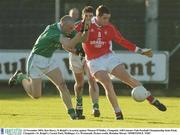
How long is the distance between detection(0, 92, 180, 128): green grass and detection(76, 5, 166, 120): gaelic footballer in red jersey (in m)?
0.59

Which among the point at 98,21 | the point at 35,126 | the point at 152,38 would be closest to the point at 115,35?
the point at 98,21

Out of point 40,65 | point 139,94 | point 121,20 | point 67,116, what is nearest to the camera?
point 139,94

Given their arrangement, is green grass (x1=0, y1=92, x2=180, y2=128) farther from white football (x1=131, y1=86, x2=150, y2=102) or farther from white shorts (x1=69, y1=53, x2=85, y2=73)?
white shorts (x1=69, y1=53, x2=85, y2=73)

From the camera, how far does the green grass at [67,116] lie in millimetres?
13741

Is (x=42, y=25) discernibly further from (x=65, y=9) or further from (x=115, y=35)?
(x=115, y=35)

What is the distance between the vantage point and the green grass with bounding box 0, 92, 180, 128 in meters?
13.7

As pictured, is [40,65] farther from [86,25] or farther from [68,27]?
[86,25]

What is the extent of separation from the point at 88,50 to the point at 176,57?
10765mm

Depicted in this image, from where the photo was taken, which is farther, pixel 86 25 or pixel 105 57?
pixel 105 57

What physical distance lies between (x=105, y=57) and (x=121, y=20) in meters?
11.1

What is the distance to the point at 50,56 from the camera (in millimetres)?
15156

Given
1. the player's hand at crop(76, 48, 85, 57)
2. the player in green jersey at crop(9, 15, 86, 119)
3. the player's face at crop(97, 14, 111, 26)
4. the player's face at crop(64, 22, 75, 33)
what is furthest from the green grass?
the player's face at crop(97, 14, 111, 26)

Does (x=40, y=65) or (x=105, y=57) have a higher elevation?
(x=105, y=57)

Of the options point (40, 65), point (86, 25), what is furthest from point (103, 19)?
point (40, 65)
